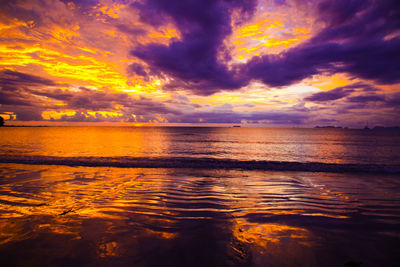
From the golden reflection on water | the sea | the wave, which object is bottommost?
the golden reflection on water

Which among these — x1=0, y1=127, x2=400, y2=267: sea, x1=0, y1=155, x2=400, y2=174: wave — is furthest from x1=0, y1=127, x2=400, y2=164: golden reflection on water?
x1=0, y1=127, x2=400, y2=267: sea

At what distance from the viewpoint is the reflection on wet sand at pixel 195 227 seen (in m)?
3.91

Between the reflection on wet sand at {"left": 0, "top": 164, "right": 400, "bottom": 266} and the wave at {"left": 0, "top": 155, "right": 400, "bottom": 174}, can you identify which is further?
the wave at {"left": 0, "top": 155, "right": 400, "bottom": 174}

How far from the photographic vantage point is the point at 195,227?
17.3 feet

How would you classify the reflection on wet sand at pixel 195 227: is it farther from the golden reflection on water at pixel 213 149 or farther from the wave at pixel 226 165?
the golden reflection on water at pixel 213 149

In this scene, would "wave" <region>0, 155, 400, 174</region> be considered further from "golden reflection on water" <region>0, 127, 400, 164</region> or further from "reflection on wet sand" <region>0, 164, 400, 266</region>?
"reflection on wet sand" <region>0, 164, 400, 266</region>

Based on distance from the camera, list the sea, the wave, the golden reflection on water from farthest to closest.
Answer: the golden reflection on water
the wave
the sea

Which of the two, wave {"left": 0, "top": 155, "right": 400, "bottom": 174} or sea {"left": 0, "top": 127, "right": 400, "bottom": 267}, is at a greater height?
sea {"left": 0, "top": 127, "right": 400, "bottom": 267}

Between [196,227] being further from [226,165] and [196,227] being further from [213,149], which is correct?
[213,149]

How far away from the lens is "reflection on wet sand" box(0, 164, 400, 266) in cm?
391

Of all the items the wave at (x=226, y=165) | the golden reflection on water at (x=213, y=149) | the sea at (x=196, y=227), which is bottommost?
the golden reflection on water at (x=213, y=149)

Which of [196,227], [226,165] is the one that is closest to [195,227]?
[196,227]

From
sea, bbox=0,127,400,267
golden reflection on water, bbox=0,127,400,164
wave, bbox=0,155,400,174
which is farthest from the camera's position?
golden reflection on water, bbox=0,127,400,164

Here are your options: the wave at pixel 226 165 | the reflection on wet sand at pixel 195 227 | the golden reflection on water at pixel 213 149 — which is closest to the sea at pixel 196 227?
the reflection on wet sand at pixel 195 227
